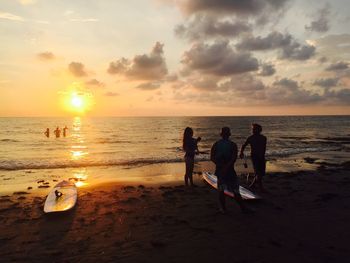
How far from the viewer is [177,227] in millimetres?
7523

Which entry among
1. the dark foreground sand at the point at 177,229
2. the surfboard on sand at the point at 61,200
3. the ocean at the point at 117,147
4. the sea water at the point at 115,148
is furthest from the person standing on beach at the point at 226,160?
the ocean at the point at 117,147

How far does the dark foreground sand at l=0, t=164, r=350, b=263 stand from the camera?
598 cm

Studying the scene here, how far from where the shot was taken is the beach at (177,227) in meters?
6.00

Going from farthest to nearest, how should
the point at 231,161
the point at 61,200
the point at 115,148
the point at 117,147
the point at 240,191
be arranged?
the point at 117,147, the point at 115,148, the point at 240,191, the point at 61,200, the point at 231,161

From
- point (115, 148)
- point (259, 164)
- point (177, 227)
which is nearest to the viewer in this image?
point (177, 227)

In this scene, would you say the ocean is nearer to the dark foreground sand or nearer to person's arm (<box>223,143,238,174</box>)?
the dark foreground sand

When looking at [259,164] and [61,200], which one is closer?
[61,200]

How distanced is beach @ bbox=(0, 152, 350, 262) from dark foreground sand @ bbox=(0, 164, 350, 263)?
2 centimetres

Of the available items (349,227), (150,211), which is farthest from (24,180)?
(349,227)

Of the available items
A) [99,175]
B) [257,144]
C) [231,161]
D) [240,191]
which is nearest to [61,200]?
[231,161]

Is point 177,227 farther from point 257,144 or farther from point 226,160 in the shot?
point 257,144

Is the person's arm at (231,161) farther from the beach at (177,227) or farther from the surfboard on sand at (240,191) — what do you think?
the surfboard on sand at (240,191)

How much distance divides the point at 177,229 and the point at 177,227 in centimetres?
14

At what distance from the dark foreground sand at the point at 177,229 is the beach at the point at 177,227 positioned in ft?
0.06
